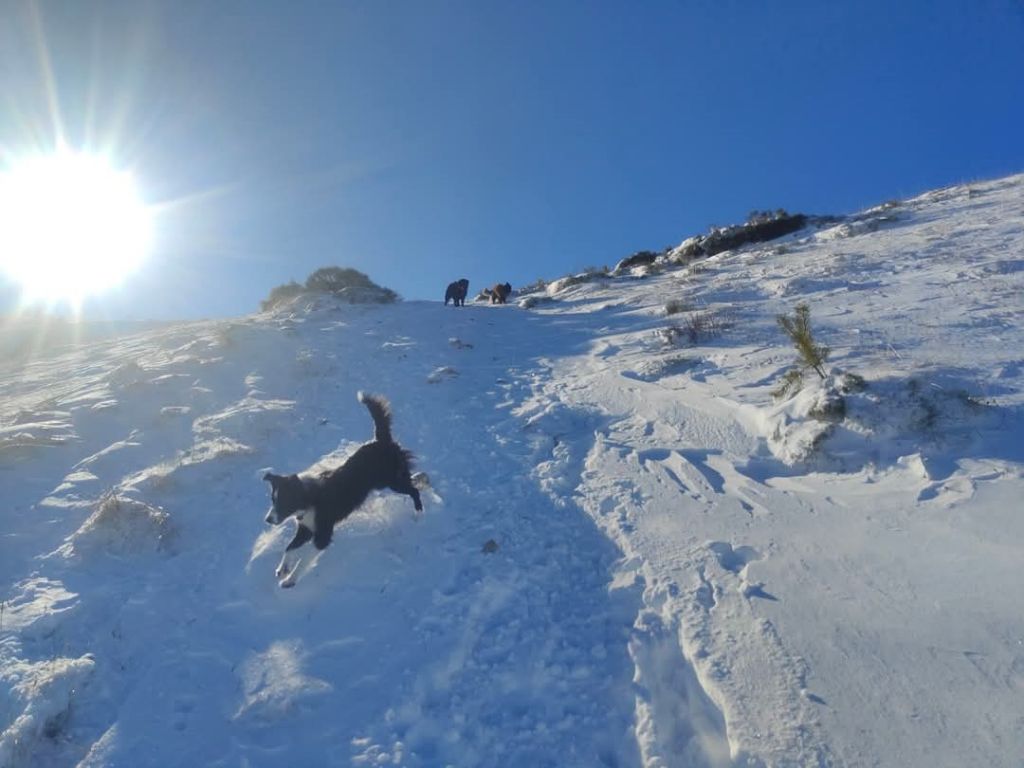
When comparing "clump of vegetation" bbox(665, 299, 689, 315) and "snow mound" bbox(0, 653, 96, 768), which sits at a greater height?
"clump of vegetation" bbox(665, 299, 689, 315)

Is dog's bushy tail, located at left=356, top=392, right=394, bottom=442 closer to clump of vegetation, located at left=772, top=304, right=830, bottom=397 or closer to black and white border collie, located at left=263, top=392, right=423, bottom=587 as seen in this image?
black and white border collie, located at left=263, top=392, right=423, bottom=587

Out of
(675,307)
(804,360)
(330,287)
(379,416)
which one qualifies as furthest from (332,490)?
(330,287)

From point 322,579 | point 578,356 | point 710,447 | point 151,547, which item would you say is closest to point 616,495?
point 710,447

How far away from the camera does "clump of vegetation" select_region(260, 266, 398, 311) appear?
979 inches

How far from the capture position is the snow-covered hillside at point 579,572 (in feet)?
11.8

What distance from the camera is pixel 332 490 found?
19.9ft

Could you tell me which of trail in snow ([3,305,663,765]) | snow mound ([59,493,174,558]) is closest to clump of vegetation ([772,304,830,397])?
trail in snow ([3,305,663,765])

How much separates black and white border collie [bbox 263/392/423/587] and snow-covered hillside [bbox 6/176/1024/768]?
0.26 meters

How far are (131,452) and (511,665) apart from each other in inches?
269

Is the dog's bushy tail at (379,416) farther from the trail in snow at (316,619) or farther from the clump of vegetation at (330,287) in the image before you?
the clump of vegetation at (330,287)

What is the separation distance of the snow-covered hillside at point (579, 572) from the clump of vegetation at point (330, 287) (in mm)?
15309

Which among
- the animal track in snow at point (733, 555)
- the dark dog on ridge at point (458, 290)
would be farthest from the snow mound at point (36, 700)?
the dark dog on ridge at point (458, 290)

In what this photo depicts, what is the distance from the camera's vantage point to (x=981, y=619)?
3.65 meters

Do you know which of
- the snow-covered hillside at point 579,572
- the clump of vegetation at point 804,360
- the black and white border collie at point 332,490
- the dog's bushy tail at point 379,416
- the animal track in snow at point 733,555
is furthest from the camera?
the clump of vegetation at point 804,360
